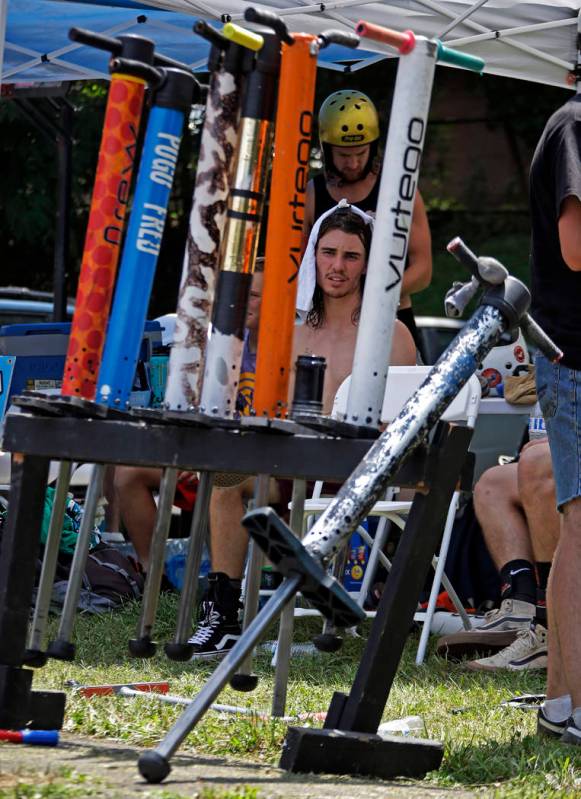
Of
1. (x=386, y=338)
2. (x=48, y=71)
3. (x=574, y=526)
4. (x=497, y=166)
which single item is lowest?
(x=574, y=526)

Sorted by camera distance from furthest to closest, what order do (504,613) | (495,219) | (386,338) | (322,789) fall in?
(495,219), (504,613), (386,338), (322,789)

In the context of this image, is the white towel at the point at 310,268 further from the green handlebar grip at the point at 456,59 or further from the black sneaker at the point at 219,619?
the green handlebar grip at the point at 456,59

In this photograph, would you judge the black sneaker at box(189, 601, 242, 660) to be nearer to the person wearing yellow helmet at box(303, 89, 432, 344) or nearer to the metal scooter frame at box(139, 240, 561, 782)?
the person wearing yellow helmet at box(303, 89, 432, 344)

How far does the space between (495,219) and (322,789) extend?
15.1 meters

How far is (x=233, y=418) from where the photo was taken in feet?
9.19

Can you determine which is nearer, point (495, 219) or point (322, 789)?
point (322, 789)

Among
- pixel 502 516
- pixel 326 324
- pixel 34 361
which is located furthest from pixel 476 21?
pixel 34 361

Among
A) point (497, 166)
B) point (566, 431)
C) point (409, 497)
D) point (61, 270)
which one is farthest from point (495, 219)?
point (566, 431)

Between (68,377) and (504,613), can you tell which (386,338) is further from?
(504,613)

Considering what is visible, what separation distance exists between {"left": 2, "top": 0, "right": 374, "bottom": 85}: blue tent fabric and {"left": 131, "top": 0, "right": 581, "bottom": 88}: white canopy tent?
3.86ft

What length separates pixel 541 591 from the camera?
508 centimetres

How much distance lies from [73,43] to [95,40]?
4805mm

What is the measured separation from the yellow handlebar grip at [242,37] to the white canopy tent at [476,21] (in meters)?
3.15

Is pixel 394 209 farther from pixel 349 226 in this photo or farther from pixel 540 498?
pixel 349 226
